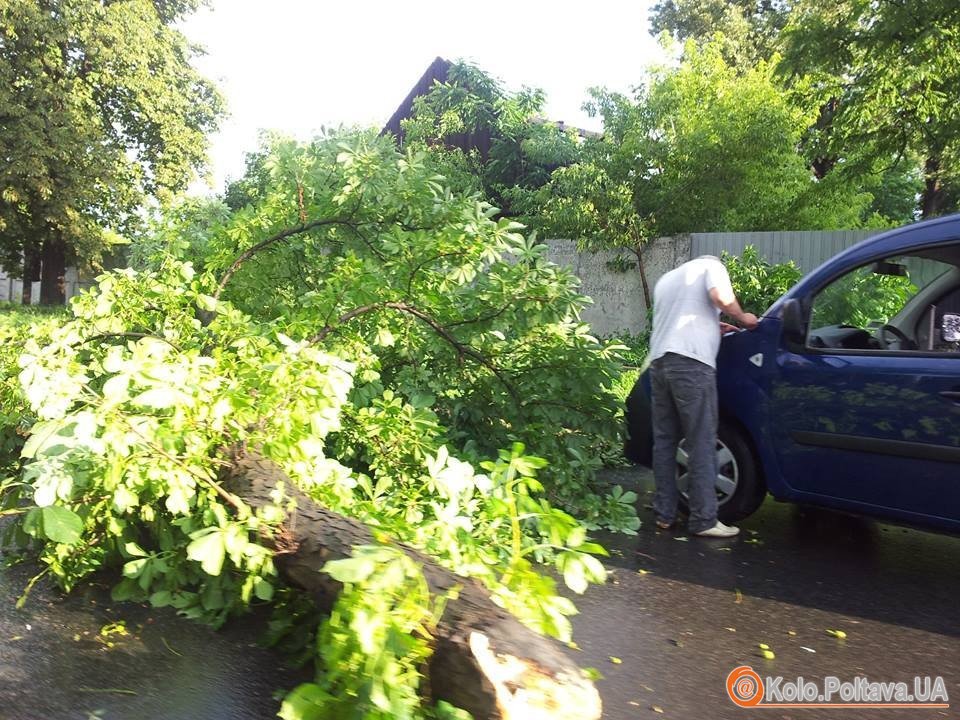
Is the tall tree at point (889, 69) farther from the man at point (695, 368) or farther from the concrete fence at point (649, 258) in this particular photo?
the man at point (695, 368)

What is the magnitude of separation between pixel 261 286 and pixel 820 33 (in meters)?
9.41

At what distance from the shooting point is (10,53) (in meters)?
27.6

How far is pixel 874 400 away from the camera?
427 cm

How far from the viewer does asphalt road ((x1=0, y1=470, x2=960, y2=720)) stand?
9.60ft

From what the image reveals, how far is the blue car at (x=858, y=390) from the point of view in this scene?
4113 mm

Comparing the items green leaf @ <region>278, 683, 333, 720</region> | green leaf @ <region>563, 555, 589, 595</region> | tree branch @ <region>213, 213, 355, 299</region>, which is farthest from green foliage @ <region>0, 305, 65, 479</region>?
green leaf @ <region>563, 555, 589, 595</region>

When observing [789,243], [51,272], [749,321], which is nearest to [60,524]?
[749,321]

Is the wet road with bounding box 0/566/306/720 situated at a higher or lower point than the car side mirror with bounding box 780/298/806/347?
lower

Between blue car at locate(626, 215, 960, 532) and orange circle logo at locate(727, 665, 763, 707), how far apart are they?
5.10ft

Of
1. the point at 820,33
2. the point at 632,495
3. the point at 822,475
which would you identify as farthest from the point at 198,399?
the point at 820,33

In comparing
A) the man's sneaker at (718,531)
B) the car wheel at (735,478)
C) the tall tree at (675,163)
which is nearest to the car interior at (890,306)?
the car wheel at (735,478)

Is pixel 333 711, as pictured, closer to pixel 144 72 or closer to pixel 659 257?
pixel 659 257

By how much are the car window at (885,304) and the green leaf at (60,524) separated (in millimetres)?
3649

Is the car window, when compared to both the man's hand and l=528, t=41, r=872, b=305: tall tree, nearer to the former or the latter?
the man's hand
